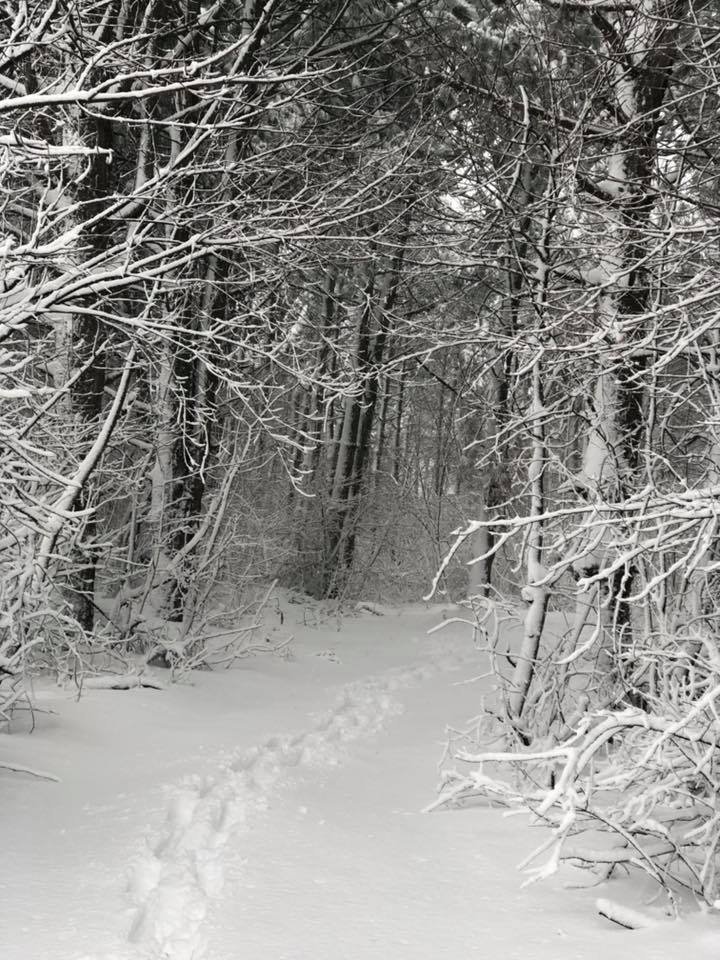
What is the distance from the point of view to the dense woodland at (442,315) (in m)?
3.37

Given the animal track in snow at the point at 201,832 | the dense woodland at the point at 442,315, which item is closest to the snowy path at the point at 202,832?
the animal track in snow at the point at 201,832

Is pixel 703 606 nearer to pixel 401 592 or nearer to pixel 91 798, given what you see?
pixel 91 798

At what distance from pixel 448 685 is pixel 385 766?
12.1 feet

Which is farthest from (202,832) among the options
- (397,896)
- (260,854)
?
(397,896)

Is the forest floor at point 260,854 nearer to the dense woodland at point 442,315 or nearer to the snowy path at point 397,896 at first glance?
the snowy path at point 397,896

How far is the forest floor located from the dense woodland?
0.34m

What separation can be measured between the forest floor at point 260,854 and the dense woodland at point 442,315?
345mm

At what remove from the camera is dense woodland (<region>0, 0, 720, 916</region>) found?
3.37 m

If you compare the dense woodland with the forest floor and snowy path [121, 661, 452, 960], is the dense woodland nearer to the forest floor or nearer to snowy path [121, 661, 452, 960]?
the forest floor

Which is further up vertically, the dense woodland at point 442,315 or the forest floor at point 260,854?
the dense woodland at point 442,315

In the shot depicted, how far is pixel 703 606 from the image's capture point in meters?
4.66

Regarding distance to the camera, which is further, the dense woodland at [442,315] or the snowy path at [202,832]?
the dense woodland at [442,315]

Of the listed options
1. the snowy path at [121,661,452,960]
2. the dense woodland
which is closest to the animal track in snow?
the snowy path at [121,661,452,960]

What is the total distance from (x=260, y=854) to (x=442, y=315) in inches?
257
